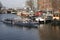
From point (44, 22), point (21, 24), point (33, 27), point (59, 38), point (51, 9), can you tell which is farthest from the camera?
point (51, 9)

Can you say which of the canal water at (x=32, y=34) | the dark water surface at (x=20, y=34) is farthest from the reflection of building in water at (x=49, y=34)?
the dark water surface at (x=20, y=34)

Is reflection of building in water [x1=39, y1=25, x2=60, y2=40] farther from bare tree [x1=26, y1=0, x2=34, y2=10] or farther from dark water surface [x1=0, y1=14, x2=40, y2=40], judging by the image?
bare tree [x1=26, y1=0, x2=34, y2=10]

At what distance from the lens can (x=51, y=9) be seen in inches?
1665

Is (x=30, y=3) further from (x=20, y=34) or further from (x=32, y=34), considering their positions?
(x=32, y=34)

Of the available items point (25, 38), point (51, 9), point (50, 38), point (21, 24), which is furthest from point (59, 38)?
point (51, 9)

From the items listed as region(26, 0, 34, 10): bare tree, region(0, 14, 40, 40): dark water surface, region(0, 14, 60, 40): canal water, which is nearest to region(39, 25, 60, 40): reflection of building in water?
region(0, 14, 60, 40): canal water

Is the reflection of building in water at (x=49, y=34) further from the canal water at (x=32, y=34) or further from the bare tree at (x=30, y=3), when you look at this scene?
the bare tree at (x=30, y=3)

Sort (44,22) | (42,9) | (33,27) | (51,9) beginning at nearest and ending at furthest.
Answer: (33,27) < (44,22) < (51,9) < (42,9)

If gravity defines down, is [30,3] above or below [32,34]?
above

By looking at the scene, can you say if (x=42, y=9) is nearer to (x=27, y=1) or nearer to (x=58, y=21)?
(x=27, y=1)

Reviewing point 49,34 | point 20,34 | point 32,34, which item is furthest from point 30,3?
point 49,34

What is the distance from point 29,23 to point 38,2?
20251 millimetres

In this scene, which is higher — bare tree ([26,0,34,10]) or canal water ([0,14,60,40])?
bare tree ([26,0,34,10])

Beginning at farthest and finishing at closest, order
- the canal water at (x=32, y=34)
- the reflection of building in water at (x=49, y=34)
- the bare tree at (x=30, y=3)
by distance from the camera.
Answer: the bare tree at (x=30, y=3) → the canal water at (x=32, y=34) → the reflection of building in water at (x=49, y=34)
